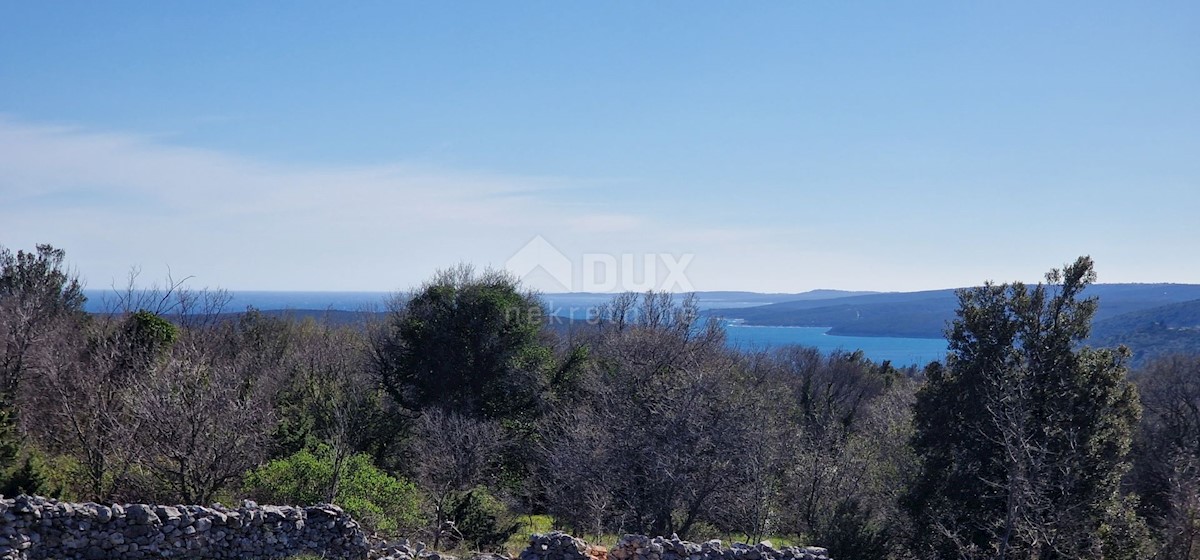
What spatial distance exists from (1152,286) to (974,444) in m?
211

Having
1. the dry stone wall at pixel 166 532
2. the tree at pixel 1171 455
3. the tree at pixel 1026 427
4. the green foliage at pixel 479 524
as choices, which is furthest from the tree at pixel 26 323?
the tree at pixel 1171 455

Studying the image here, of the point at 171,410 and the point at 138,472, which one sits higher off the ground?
the point at 171,410

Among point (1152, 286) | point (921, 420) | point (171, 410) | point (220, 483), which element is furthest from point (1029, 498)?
point (1152, 286)

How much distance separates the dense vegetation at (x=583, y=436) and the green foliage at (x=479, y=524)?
6 centimetres

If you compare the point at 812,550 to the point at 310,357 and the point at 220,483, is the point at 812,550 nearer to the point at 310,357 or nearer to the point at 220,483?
the point at 220,483

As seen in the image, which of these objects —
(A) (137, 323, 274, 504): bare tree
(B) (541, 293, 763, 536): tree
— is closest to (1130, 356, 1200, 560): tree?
(B) (541, 293, 763, 536): tree

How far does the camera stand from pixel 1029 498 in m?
19.3

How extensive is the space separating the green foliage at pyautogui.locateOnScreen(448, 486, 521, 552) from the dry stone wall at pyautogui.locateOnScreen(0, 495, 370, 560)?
5105 millimetres

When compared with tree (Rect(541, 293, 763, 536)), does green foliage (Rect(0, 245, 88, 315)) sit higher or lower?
higher

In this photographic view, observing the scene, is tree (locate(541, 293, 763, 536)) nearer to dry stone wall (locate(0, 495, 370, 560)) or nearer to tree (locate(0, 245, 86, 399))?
dry stone wall (locate(0, 495, 370, 560))

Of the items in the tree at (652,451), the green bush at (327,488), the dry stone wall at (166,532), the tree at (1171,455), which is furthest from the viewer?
the tree at (652,451)

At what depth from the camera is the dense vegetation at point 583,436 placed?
18.0m

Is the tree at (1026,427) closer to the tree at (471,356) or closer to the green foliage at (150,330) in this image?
the tree at (471,356)

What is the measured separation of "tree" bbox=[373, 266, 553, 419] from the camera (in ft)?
95.1
